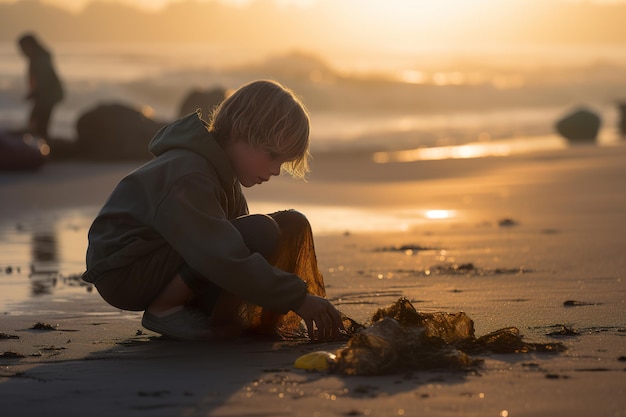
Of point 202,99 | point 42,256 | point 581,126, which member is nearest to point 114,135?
point 202,99

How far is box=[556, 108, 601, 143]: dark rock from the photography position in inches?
854

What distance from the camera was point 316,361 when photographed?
384cm

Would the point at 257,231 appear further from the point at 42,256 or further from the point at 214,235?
the point at 42,256

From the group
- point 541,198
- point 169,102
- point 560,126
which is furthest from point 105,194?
point 169,102

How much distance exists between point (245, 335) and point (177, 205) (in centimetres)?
77

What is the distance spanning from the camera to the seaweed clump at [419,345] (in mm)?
3791

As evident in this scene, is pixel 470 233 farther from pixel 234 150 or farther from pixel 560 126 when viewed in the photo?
pixel 560 126

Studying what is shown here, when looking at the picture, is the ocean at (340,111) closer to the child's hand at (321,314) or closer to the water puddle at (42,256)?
the water puddle at (42,256)

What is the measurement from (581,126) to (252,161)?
60.1 feet

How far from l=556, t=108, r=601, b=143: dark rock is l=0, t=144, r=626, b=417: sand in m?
10.3

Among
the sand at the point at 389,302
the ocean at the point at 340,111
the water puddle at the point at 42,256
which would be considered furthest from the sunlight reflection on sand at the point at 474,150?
the water puddle at the point at 42,256

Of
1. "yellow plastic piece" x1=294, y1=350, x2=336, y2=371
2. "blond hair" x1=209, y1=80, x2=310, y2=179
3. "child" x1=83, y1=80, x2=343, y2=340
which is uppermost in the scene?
"blond hair" x1=209, y1=80, x2=310, y2=179

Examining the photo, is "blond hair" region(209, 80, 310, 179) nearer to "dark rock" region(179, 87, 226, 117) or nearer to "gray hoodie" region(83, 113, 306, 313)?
"gray hoodie" region(83, 113, 306, 313)

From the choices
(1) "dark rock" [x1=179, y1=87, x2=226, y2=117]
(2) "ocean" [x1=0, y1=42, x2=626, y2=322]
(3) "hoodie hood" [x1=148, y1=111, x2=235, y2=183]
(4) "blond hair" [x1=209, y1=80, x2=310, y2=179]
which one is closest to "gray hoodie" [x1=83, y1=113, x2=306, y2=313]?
(3) "hoodie hood" [x1=148, y1=111, x2=235, y2=183]
